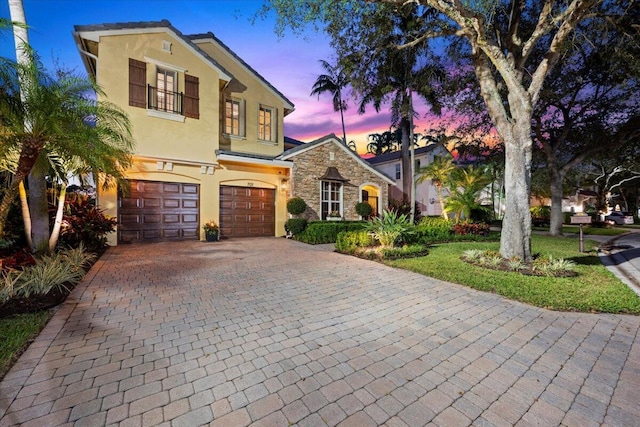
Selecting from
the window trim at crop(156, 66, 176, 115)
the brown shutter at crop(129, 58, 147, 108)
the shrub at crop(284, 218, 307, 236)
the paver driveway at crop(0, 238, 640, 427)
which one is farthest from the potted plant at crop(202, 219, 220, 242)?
the paver driveway at crop(0, 238, 640, 427)

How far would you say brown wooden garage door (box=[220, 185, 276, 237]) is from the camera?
12375 millimetres

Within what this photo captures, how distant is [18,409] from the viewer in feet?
6.77

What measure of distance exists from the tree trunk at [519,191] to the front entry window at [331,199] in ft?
26.7

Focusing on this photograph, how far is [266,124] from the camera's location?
46.9 ft

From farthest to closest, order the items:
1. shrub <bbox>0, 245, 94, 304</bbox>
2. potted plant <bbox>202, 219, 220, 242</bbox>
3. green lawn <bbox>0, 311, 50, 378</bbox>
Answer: potted plant <bbox>202, 219, 220, 242</bbox>
shrub <bbox>0, 245, 94, 304</bbox>
green lawn <bbox>0, 311, 50, 378</bbox>

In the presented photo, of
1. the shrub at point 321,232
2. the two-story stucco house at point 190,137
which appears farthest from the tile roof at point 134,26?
the shrub at point 321,232

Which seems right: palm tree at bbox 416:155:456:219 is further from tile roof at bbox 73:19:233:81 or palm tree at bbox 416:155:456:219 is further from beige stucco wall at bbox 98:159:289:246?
tile roof at bbox 73:19:233:81

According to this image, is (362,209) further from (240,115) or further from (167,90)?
(167,90)

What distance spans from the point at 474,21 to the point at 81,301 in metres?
10.0

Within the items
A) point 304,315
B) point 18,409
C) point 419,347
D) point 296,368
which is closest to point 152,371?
point 18,409

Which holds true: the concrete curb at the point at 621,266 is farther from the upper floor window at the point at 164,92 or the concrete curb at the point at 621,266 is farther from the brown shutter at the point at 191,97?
the upper floor window at the point at 164,92

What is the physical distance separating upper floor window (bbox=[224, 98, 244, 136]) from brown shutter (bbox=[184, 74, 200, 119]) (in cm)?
182

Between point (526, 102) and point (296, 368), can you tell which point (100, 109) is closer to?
point (296, 368)

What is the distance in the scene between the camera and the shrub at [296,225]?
12.6m
